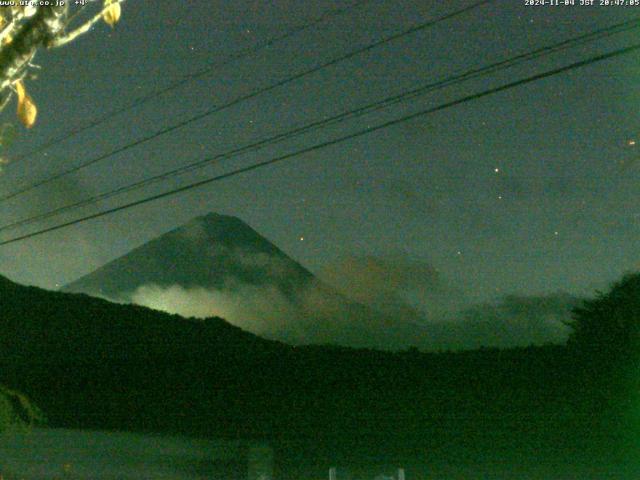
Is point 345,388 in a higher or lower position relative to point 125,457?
higher

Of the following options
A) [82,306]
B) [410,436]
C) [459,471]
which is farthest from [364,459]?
[82,306]

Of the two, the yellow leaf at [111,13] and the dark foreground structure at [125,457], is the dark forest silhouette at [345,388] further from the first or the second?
the yellow leaf at [111,13]

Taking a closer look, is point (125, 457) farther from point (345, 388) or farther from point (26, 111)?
point (26, 111)

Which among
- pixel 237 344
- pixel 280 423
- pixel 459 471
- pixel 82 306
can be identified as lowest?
pixel 459 471

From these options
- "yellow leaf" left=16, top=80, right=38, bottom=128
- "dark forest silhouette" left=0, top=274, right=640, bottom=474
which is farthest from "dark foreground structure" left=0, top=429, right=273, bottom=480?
"yellow leaf" left=16, top=80, right=38, bottom=128

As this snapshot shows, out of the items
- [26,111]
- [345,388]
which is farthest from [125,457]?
[26,111]

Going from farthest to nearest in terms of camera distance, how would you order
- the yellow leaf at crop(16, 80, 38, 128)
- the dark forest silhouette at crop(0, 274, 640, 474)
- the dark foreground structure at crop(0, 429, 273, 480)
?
the dark foreground structure at crop(0, 429, 273, 480), the dark forest silhouette at crop(0, 274, 640, 474), the yellow leaf at crop(16, 80, 38, 128)

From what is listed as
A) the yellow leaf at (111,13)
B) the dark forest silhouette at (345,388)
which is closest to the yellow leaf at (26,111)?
the yellow leaf at (111,13)

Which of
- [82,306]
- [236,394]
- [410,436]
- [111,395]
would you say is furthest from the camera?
[82,306]

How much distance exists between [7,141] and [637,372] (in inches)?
466

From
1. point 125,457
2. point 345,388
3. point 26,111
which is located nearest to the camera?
point 26,111

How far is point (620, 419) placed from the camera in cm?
1313

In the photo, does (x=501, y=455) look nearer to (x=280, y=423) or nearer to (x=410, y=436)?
(x=410, y=436)

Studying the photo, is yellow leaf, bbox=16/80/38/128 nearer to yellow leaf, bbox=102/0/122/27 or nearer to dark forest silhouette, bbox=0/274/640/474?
yellow leaf, bbox=102/0/122/27
